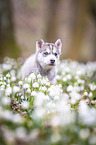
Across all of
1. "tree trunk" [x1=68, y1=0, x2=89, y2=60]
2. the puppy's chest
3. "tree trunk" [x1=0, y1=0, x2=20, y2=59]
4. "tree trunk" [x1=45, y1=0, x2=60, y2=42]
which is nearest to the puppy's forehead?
the puppy's chest

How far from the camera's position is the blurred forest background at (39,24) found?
12805mm

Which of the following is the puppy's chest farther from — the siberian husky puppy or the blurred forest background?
the blurred forest background

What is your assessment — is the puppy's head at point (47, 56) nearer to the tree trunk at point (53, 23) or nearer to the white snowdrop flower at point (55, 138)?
the white snowdrop flower at point (55, 138)

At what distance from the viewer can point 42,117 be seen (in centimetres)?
298

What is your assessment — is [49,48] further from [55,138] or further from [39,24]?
[39,24]

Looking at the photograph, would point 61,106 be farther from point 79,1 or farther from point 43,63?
point 79,1

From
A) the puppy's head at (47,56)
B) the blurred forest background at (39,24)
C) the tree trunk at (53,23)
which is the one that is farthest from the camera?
the tree trunk at (53,23)

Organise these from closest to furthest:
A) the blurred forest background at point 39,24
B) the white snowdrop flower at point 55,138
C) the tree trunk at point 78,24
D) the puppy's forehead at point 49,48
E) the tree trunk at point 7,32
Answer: the white snowdrop flower at point 55,138, the puppy's forehead at point 49,48, the tree trunk at point 7,32, the blurred forest background at point 39,24, the tree trunk at point 78,24

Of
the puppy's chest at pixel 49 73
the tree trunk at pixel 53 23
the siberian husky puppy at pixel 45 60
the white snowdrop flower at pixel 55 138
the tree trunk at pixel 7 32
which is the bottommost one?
the white snowdrop flower at pixel 55 138

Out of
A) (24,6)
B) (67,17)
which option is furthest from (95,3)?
(24,6)

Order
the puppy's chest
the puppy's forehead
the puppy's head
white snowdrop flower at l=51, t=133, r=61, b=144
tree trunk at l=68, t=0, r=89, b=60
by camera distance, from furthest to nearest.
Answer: tree trunk at l=68, t=0, r=89, b=60 < the puppy's chest < the puppy's forehead < the puppy's head < white snowdrop flower at l=51, t=133, r=61, b=144

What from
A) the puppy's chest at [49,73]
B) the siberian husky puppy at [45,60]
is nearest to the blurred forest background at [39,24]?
the siberian husky puppy at [45,60]

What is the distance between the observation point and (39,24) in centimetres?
2341

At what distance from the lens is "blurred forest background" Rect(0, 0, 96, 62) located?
1280 centimetres
